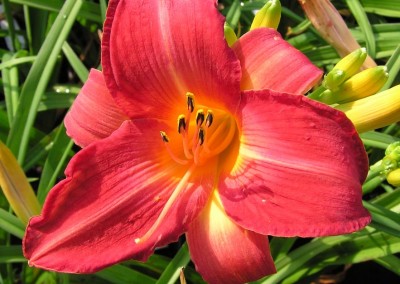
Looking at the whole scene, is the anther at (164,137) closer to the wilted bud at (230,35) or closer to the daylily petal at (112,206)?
the daylily petal at (112,206)

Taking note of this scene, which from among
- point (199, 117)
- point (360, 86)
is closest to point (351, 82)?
point (360, 86)

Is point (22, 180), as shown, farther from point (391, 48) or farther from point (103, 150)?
point (391, 48)

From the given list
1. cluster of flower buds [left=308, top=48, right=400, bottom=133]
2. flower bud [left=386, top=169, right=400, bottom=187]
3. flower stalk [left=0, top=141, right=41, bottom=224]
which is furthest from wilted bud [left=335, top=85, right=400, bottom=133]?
flower stalk [left=0, top=141, right=41, bottom=224]

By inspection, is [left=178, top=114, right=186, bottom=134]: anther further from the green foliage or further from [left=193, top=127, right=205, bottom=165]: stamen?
the green foliage

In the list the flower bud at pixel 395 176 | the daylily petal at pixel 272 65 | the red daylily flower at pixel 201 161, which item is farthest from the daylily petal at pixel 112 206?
the flower bud at pixel 395 176

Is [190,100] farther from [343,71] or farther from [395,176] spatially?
[395,176]

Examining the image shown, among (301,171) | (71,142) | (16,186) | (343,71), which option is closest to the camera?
(301,171)

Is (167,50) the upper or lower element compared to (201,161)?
upper

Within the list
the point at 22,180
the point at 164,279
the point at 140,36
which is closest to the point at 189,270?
the point at 164,279
